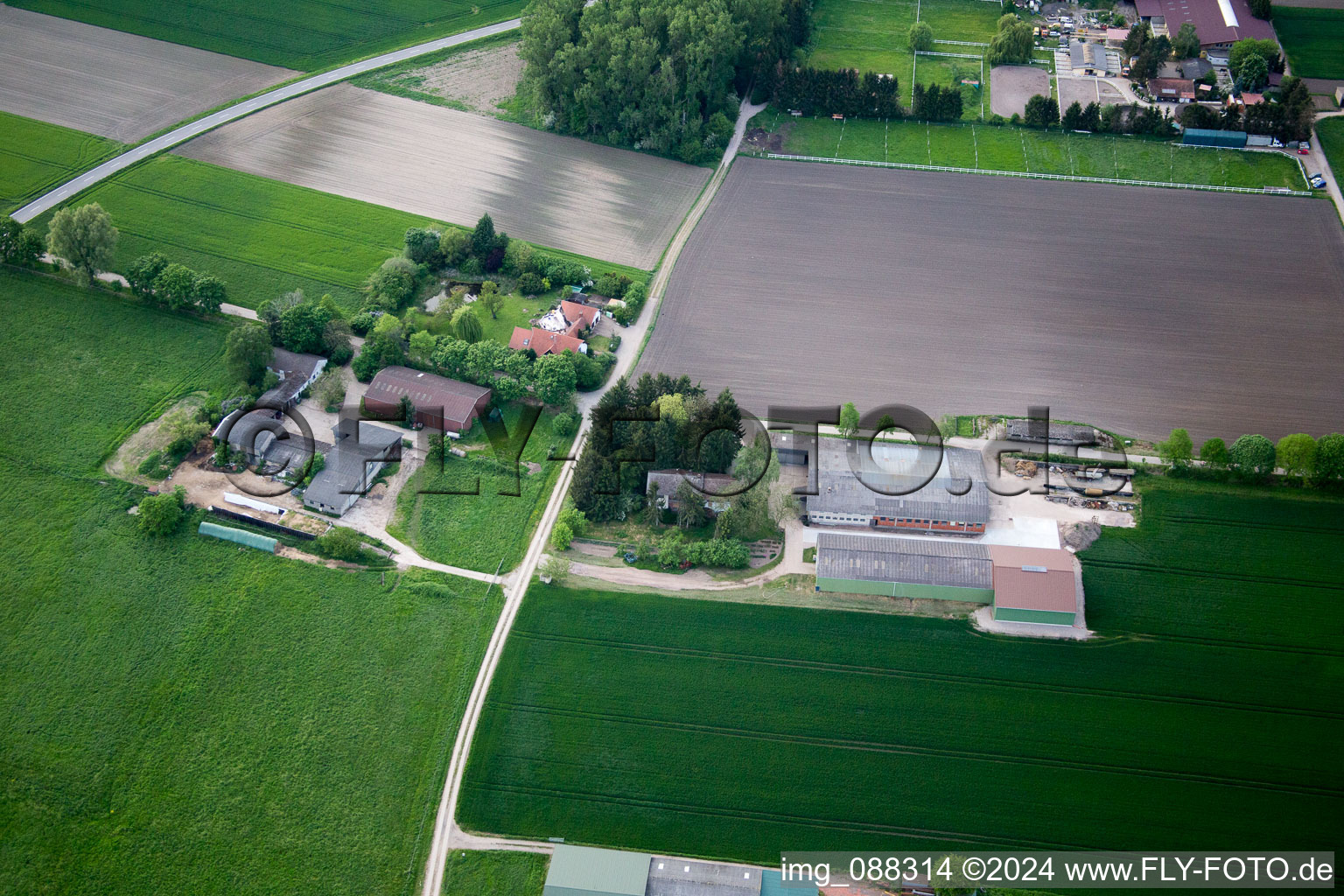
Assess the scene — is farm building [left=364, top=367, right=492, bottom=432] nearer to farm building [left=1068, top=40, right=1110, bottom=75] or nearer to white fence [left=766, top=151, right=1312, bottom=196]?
white fence [left=766, top=151, right=1312, bottom=196]

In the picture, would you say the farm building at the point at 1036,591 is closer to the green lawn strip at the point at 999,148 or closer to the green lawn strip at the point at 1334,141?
the green lawn strip at the point at 999,148

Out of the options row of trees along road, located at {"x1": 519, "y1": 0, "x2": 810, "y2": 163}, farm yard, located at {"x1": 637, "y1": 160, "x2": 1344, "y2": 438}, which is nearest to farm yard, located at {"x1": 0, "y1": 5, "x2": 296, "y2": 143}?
row of trees along road, located at {"x1": 519, "y1": 0, "x2": 810, "y2": 163}

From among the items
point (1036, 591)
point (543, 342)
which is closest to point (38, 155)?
point (543, 342)

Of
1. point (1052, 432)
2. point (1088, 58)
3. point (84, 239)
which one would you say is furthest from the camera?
point (1088, 58)

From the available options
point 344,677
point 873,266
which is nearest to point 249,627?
point 344,677

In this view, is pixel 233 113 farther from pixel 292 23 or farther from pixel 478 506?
pixel 478 506
